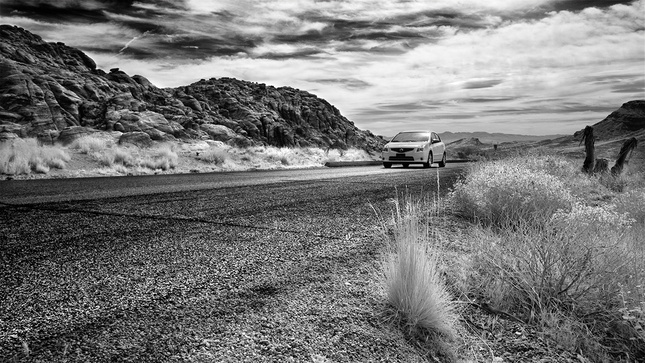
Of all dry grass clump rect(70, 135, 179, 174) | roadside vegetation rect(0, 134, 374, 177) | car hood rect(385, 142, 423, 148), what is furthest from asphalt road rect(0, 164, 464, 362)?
car hood rect(385, 142, 423, 148)

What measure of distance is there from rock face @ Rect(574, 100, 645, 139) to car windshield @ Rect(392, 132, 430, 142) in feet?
441

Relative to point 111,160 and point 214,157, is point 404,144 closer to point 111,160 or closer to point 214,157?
point 214,157

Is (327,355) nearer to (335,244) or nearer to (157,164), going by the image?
(335,244)

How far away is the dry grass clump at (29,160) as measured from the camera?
44.1 ft

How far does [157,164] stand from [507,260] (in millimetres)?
16384

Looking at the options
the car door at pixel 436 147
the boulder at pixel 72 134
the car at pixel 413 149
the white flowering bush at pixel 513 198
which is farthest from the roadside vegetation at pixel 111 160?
the white flowering bush at pixel 513 198

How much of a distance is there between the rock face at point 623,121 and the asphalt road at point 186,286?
495 feet

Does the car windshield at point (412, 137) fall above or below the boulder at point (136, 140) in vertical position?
below

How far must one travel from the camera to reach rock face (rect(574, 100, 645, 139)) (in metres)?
134

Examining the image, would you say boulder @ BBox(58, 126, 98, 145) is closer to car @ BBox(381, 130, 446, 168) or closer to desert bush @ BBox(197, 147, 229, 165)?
desert bush @ BBox(197, 147, 229, 165)

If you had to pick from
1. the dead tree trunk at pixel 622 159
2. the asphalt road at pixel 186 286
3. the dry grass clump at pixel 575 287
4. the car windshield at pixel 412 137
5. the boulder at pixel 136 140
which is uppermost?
the boulder at pixel 136 140

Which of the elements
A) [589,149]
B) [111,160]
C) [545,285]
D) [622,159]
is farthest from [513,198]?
[111,160]

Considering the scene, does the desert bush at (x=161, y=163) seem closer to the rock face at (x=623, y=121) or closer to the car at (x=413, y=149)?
the car at (x=413, y=149)

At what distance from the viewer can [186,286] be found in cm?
296
